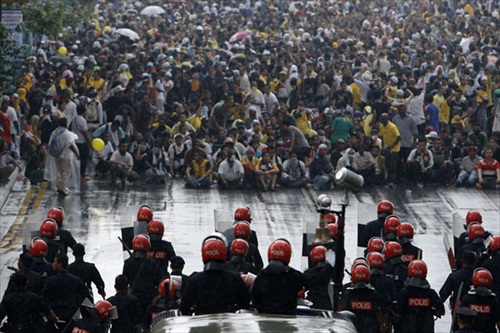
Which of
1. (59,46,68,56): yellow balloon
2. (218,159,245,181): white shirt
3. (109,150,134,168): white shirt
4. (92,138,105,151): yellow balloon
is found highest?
(59,46,68,56): yellow balloon

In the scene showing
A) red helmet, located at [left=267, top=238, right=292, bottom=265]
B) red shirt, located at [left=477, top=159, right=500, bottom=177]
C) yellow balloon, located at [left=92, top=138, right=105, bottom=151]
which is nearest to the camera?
red helmet, located at [left=267, top=238, right=292, bottom=265]

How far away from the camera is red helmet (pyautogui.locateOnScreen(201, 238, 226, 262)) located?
43.8ft

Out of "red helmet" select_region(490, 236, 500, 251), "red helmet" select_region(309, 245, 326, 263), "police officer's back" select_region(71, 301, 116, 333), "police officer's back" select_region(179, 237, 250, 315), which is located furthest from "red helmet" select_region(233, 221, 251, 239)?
"police officer's back" select_region(179, 237, 250, 315)

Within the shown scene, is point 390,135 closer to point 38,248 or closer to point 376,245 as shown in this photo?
point 376,245

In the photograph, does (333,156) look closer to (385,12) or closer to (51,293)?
A: (51,293)

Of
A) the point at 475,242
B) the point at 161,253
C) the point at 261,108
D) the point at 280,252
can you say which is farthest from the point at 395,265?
the point at 261,108

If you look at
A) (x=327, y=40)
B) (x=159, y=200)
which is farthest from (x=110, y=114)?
(x=327, y=40)

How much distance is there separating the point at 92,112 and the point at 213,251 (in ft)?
60.6

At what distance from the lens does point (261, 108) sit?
34.4 metres

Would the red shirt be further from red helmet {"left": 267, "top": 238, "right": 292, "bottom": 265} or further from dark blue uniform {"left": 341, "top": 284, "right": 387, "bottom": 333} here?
red helmet {"left": 267, "top": 238, "right": 292, "bottom": 265}

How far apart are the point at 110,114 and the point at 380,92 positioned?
6500 millimetres

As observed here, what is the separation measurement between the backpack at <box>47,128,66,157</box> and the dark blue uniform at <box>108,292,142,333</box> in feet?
41.6

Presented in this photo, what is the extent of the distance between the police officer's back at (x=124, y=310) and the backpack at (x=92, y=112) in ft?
53.9

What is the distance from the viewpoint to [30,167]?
1145 inches
